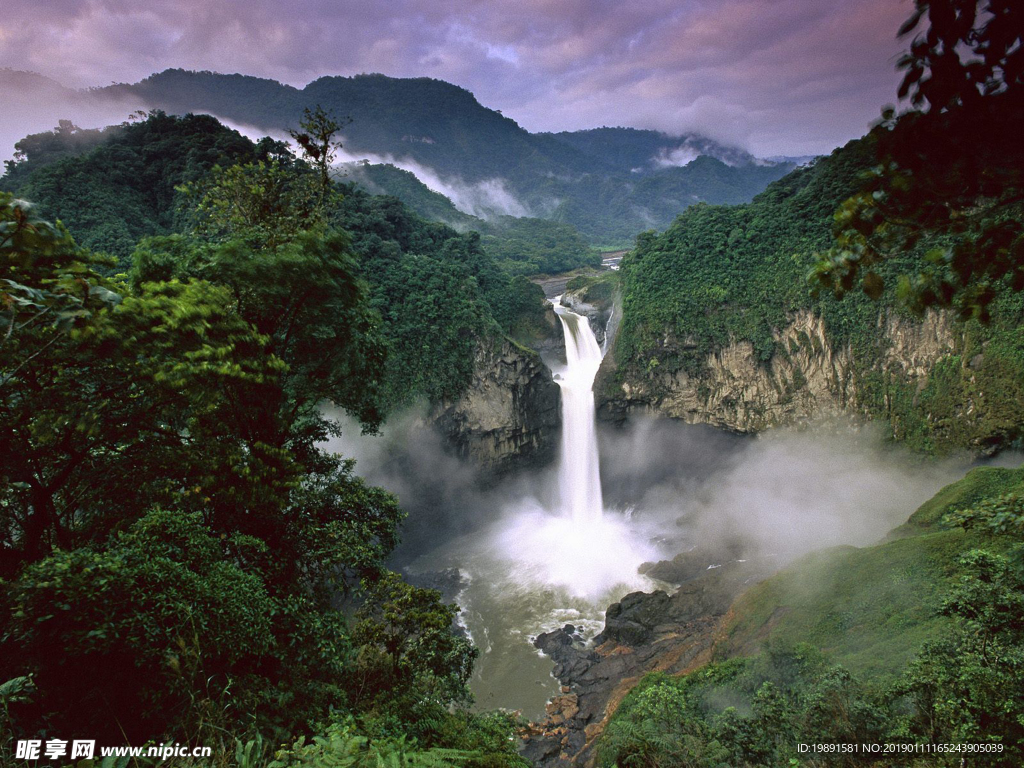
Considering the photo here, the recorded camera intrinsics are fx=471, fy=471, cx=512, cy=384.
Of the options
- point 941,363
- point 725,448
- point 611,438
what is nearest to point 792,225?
point 941,363

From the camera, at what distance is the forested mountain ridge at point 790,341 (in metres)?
17.2

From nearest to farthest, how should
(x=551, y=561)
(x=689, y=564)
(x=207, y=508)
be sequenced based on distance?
(x=207, y=508)
(x=689, y=564)
(x=551, y=561)

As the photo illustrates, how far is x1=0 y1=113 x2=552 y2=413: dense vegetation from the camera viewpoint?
22969 millimetres

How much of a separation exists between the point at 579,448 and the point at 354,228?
17516 mm

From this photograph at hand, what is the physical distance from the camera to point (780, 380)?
74.8 feet

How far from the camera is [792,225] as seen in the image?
76.4ft

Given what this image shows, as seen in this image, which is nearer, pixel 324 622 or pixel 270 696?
pixel 270 696

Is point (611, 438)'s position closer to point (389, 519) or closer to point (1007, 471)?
point (1007, 471)

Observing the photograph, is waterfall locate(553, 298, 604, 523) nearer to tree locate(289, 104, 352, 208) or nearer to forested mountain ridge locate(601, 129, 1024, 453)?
forested mountain ridge locate(601, 129, 1024, 453)

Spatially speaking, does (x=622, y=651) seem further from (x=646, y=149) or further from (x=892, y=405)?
(x=646, y=149)

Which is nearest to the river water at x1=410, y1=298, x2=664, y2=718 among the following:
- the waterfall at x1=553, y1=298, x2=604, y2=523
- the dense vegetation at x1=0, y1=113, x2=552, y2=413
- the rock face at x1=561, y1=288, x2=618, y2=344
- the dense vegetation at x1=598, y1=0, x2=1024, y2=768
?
the waterfall at x1=553, y1=298, x2=604, y2=523

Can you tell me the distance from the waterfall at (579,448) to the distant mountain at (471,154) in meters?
53.4

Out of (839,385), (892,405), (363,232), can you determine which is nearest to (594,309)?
(839,385)

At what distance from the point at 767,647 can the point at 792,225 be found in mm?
20498
